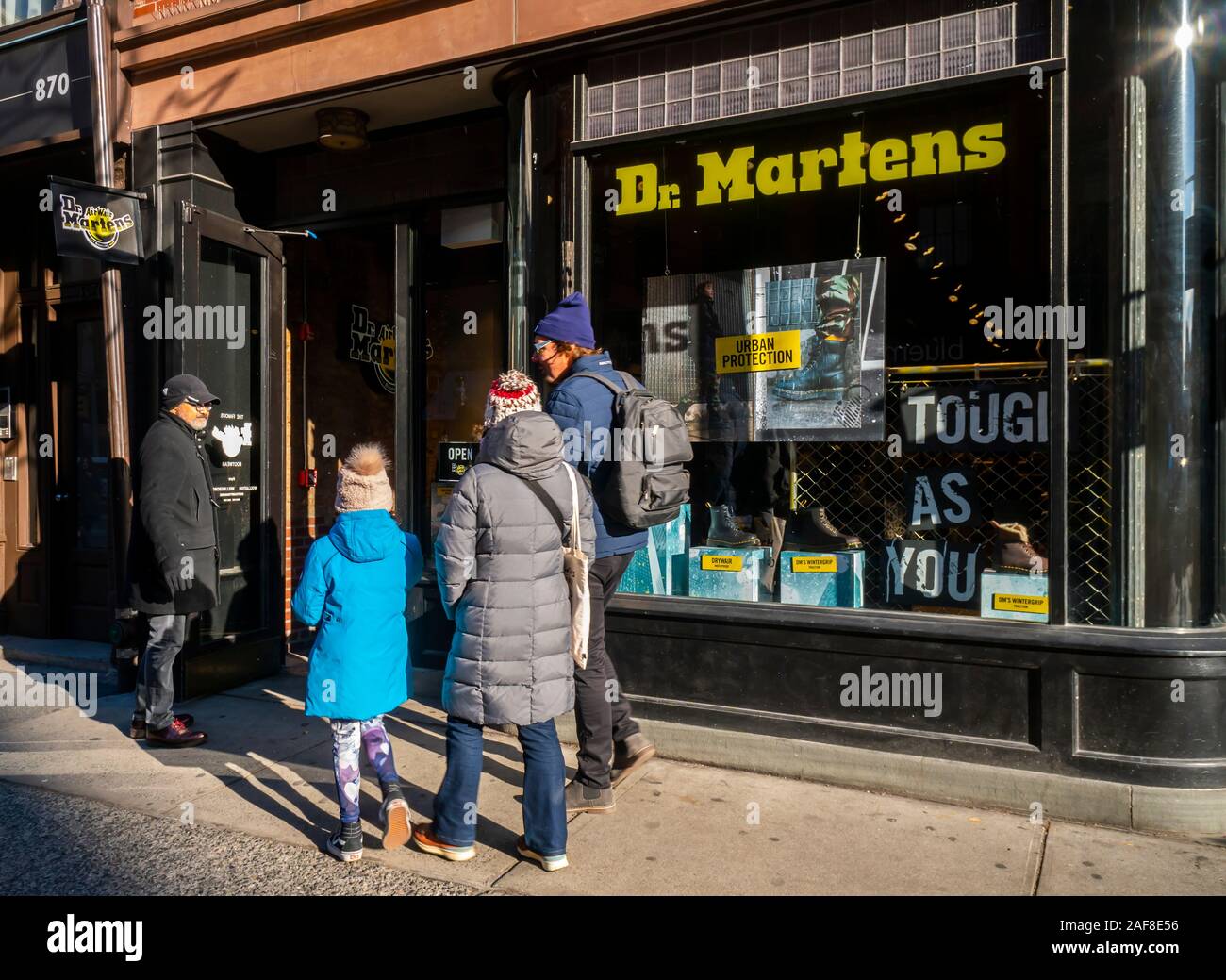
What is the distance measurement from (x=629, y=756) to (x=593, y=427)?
165 centimetres

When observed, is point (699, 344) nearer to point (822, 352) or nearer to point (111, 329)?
point (822, 352)

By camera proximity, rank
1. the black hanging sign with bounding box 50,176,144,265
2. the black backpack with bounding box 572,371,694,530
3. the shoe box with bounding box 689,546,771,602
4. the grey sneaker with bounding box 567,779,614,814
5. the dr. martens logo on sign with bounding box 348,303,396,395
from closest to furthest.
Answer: the black backpack with bounding box 572,371,694,530
the grey sneaker with bounding box 567,779,614,814
the shoe box with bounding box 689,546,771,602
the black hanging sign with bounding box 50,176,144,265
the dr. martens logo on sign with bounding box 348,303,396,395

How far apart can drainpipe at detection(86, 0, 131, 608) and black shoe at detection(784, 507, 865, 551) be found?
4.21 meters

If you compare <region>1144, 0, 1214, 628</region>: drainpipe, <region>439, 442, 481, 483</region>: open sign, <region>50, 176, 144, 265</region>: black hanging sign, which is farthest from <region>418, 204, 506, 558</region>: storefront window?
<region>1144, 0, 1214, 628</region>: drainpipe

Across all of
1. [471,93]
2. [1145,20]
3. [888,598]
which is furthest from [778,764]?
[471,93]

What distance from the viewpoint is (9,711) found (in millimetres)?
6043

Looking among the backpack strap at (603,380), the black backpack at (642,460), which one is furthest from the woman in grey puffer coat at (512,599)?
the backpack strap at (603,380)

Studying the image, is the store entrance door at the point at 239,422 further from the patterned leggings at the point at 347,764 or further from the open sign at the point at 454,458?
the patterned leggings at the point at 347,764

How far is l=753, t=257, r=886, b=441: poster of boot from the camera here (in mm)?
4809

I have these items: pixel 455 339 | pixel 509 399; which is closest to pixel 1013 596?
pixel 509 399

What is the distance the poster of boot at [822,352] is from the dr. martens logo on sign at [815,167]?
1.44 ft

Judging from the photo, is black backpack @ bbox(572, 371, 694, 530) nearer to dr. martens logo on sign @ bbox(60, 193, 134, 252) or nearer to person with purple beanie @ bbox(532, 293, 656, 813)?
person with purple beanie @ bbox(532, 293, 656, 813)

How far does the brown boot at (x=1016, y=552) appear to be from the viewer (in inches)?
172
